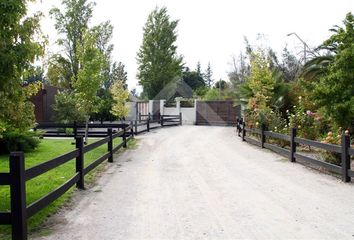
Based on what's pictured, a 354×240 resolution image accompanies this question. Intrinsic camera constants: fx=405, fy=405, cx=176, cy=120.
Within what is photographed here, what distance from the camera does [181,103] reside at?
44.1 metres

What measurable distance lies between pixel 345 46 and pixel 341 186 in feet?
17.6

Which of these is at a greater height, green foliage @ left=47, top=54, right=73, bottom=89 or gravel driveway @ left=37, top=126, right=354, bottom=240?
green foliage @ left=47, top=54, right=73, bottom=89

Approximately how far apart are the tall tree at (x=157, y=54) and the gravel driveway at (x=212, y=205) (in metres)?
42.7

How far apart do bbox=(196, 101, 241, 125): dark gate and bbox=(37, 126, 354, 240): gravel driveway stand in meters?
27.8

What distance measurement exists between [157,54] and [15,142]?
1587 inches

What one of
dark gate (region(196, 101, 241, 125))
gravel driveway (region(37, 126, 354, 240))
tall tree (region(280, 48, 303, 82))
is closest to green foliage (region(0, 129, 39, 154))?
gravel driveway (region(37, 126, 354, 240))

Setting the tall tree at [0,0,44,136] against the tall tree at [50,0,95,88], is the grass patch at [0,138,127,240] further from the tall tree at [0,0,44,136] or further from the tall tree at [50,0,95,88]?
the tall tree at [50,0,95,88]

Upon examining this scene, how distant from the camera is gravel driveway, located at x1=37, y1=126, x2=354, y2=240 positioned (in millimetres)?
5547

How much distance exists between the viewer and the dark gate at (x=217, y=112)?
131ft

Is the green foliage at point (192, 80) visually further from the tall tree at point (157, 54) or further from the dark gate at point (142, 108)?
the dark gate at point (142, 108)

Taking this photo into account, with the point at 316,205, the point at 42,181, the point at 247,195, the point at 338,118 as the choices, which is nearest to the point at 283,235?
the point at 316,205

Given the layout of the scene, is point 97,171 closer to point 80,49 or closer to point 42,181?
point 42,181

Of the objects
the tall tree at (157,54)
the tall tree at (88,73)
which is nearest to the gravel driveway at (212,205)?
the tall tree at (88,73)

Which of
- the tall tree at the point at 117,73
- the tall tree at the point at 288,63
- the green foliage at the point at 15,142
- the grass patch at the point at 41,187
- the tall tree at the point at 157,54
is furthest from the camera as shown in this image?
the tall tree at the point at 117,73
